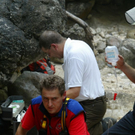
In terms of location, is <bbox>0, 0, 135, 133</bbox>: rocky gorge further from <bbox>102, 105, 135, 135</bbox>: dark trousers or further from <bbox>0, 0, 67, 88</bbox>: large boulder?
<bbox>102, 105, 135, 135</bbox>: dark trousers

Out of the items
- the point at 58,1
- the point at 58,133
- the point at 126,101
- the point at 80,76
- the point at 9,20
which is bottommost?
the point at 126,101

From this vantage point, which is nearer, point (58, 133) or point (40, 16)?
point (58, 133)

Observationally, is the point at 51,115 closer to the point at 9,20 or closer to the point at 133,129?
the point at 133,129

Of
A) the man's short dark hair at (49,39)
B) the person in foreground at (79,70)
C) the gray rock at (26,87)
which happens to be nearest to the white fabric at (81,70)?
the person in foreground at (79,70)

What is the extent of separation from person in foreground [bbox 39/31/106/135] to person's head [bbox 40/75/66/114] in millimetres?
419

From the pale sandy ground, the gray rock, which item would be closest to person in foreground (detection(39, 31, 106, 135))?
the gray rock

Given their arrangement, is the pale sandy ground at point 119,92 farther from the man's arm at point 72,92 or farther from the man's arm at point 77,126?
the man's arm at point 77,126

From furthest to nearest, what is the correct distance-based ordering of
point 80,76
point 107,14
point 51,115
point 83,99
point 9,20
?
point 107,14, point 9,20, point 83,99, point 80,76, point 51,115

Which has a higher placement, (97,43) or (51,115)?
(51,115)

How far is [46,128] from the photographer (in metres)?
1.87

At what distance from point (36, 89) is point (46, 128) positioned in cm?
179

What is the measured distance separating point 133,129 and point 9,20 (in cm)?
211

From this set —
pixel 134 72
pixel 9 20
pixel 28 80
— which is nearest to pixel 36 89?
pixel 28 80

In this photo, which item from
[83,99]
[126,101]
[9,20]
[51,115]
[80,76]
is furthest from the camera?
[126,101]
